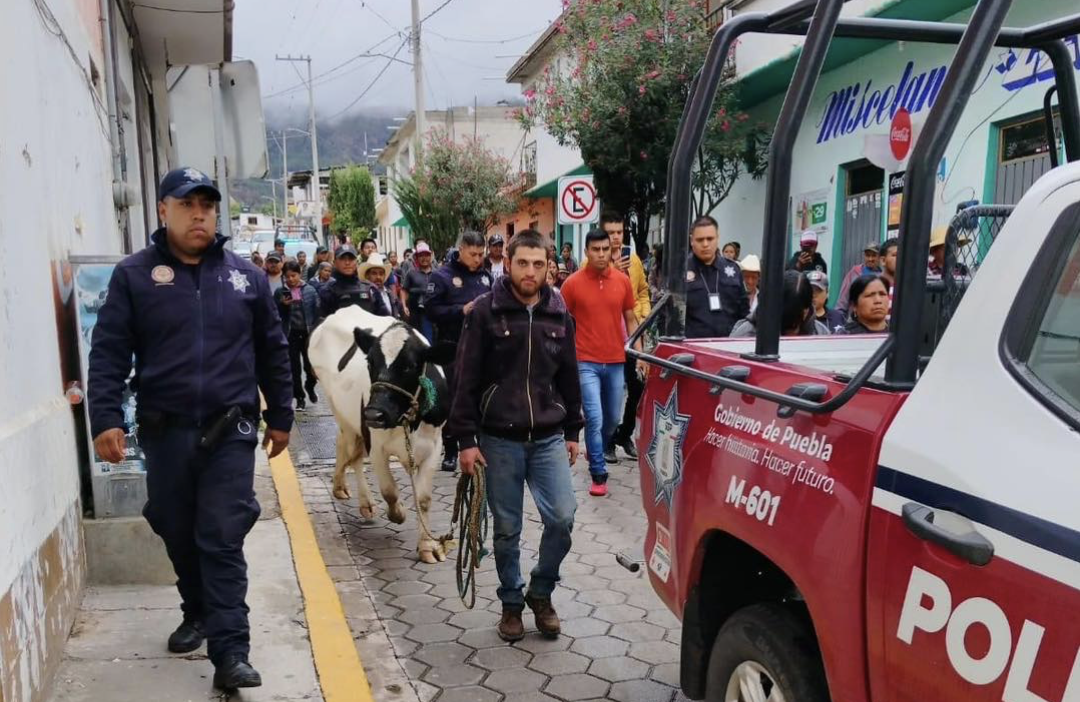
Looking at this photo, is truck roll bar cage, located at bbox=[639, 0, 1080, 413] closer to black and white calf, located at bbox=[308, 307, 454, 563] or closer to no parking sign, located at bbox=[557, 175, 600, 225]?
black and white calf, located at bbox=[308, 307, 454, 563]

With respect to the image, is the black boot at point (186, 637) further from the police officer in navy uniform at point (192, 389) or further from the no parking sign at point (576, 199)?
the no parking sign at point (576, 199)

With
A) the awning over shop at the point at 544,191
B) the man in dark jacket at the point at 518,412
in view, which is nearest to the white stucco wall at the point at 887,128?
the man in dark jacket at the point at 518,412

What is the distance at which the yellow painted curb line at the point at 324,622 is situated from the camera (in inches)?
151

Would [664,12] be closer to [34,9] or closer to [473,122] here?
[34,9]

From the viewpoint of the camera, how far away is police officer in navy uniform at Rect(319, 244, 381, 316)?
852 cm

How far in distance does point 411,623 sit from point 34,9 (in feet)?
11.2

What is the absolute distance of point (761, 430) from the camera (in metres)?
2.56

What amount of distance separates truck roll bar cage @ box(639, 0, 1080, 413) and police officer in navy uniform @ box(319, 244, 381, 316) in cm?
529

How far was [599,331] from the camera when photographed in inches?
273

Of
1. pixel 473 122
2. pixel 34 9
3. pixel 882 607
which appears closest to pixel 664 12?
pixel 34 9

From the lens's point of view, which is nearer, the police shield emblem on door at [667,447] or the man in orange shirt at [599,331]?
the police shield emblem on door at [667,447]

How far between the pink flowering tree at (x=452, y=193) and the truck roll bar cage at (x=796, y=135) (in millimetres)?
23041

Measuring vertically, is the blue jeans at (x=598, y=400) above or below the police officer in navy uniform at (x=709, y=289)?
below

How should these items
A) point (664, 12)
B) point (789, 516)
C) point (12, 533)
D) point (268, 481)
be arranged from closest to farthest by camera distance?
point (789, 516) → point (12, 533) → point (268, 481) → point (664, 12)
